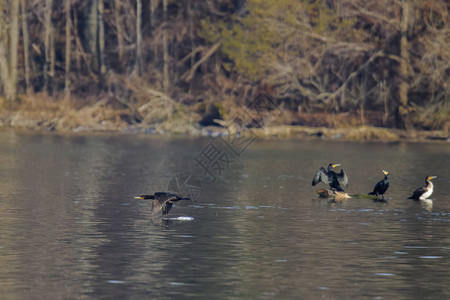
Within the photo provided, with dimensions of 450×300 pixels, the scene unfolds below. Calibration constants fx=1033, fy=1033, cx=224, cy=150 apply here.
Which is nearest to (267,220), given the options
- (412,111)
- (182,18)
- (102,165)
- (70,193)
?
(70,193)

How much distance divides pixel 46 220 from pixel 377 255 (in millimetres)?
7294

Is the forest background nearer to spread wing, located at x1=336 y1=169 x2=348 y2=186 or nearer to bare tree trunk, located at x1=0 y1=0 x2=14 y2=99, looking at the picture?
bare tree trunk, located at x1=0 y1=0 x2=14 y2=99

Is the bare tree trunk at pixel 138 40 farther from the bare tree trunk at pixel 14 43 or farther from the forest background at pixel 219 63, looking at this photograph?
the bare tree trunk at pixel 14 43

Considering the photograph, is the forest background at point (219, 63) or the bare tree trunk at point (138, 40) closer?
the forest background at point (219, 63)

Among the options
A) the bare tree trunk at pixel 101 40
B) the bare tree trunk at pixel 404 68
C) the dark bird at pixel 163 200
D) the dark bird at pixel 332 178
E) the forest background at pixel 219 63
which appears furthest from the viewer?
the bare tree trunk at pixel 101 40

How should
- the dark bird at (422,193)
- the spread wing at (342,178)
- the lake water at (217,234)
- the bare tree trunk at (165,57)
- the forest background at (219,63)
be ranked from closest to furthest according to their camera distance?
1. the lake water at (217,234)
2. the dark bird at (422,193)
3. the spread wing at (342,178)
4. the forest background at (219,63)
5. the bare tree trunk at (165,57)

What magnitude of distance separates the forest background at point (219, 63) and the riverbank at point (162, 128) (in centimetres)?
13

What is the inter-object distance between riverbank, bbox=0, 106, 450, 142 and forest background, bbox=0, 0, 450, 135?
0.13 meters

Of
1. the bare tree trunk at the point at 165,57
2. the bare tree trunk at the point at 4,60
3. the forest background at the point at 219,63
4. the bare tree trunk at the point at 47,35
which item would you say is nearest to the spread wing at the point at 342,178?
the forest background at the point at 219,63

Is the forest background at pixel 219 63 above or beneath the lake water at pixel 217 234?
above

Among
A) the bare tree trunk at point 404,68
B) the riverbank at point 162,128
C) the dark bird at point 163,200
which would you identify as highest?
the bare tree trunk at point 404,68

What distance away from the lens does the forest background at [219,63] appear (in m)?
53.9

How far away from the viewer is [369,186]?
96.9 ft

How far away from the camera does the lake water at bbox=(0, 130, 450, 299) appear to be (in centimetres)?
1424
